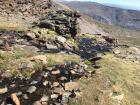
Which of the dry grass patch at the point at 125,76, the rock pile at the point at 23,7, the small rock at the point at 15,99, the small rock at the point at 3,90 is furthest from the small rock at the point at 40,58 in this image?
the rock pile at the point at 23,7

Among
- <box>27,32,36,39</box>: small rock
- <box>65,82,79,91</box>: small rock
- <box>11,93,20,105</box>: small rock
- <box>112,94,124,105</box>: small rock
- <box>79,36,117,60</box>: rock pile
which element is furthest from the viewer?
<box>79,36,117,60</box>: rock pile

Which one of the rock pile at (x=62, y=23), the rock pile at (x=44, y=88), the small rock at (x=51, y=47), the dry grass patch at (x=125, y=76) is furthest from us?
the rock pile at (x=62, y=23)

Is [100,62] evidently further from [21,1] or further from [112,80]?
[21,1]

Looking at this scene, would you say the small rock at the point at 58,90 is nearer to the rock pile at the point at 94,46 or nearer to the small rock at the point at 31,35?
the rock pile at the point at 94,46

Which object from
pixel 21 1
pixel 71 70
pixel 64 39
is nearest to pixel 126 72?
pixel 71 70

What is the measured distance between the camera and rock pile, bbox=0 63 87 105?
87.1 ft

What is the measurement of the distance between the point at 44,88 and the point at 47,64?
23.1 feet

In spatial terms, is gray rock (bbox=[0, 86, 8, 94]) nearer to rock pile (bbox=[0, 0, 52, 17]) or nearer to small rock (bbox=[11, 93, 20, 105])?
small rock (bbox=[11, 93, 20, 105])

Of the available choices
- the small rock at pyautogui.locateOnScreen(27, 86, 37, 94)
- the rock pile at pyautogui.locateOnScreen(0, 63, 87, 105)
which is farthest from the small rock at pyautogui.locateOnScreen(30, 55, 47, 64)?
the small rock at pyautogui.locateOnScreen(27, 86, 37, 94)

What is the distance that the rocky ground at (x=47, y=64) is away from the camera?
27516 millimetres

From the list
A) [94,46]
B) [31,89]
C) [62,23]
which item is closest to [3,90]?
[31,89]

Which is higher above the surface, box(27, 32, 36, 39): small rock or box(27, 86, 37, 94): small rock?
box(27, 86, 37, 94): small rock

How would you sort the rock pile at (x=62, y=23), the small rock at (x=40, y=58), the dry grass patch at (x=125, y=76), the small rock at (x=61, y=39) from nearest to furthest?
the dry grass patch at (x=125, y=76) < the small rock at (x=40, y=58) < the small rock at (x=61, y=39) < the rock pile at (x=62, y=23)

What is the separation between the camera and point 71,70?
3384 centimetres
